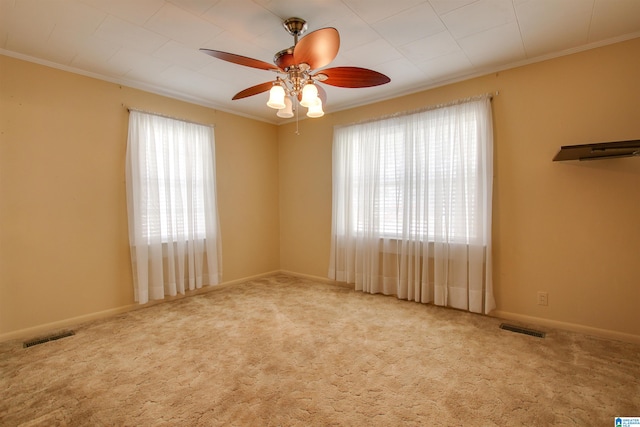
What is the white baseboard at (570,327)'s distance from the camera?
2.52 metres

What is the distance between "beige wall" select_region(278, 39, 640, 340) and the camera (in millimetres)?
2518

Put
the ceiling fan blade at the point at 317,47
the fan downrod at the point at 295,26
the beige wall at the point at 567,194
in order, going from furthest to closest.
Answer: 1. the beige wall at the point at 567,194
2. the fan downrod at the point at 295,26
3. the ceiling fan blade at the point at 317,47

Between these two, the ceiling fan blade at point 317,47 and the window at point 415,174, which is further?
the window at point 415,174

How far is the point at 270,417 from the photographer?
1.68 metres

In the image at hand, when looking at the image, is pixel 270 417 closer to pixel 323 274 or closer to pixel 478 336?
pixel 478 336

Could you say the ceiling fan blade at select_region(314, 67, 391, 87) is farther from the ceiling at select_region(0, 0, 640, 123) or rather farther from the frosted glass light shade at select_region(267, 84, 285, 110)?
the ceiling at select_region(0, 0, 640, 123)

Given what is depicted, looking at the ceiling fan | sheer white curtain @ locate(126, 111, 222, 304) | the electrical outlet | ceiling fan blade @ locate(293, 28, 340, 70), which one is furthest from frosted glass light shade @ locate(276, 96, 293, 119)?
the electrical outlet

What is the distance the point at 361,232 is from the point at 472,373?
216 cm

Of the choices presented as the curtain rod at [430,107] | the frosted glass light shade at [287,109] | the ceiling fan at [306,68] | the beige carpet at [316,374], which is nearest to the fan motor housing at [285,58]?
the ceiling fan at [306,68]

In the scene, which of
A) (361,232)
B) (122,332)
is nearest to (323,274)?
(361,232)

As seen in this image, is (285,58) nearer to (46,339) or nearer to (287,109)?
(287,109)

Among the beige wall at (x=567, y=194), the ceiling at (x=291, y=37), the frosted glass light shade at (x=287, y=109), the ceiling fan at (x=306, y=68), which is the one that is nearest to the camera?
the ceiling fan at (x=306, y=68)

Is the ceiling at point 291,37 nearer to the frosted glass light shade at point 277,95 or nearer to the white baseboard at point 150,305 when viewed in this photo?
the frosted glass light shade at point 277,95

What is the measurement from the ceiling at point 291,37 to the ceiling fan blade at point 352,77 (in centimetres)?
45
